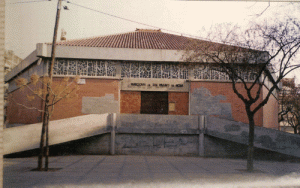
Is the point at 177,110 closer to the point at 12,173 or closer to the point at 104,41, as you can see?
the point at 104,41

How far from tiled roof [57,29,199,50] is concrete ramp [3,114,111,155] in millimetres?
6438

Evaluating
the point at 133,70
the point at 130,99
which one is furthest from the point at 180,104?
the point at 133,70

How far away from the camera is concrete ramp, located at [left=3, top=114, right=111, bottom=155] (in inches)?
562

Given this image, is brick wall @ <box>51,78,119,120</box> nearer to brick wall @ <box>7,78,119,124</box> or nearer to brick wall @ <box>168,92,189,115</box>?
brick wall @ <box>7,78,119,124</box>

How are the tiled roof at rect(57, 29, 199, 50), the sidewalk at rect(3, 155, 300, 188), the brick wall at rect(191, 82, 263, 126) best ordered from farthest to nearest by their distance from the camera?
the tiled roof at rect(57, 29, 199, 50) < the brick wall at rect(191, 82, 263, 126) < the sidewalk at rect(3, 155, 300, 188)

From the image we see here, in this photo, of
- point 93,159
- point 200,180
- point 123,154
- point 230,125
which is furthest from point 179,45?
point 200,180

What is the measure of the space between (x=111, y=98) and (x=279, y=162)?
10715 millimetres

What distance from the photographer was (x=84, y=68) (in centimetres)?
1953

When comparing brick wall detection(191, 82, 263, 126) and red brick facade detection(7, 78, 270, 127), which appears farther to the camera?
brick wall detection(191, 82, 263, 126)

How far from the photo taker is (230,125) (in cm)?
1609

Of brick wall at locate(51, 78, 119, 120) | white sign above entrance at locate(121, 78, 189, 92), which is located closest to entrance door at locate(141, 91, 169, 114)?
white sign above entrance at locate(121, 78, 189, 92)

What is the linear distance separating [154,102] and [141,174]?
962 cm

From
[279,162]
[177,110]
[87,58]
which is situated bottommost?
[279,162]

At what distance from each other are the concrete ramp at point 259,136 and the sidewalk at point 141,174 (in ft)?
4.00
